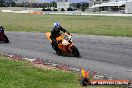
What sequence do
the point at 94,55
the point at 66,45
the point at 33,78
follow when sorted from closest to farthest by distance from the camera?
the point at 33,78
the point at 94,55
the point at 66,45

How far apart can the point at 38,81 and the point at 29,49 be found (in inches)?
393

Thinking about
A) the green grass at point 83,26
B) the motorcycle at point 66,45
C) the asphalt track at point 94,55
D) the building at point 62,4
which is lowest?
the building at point 62,4

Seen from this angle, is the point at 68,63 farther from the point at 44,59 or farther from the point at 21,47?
the point at 21,47

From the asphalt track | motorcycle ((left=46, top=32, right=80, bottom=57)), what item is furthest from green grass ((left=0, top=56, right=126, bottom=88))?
motorcycle ((left=46, top=32, right=80, bottom=57))

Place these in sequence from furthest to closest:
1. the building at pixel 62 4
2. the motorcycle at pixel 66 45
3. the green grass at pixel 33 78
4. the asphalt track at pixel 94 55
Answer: the building at pixel 62 4 → the motorcycle at pixel 66 45 → the asphalt track at pixel 94 55 → the green grass at pixel 33 78

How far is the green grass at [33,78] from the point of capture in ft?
35.0

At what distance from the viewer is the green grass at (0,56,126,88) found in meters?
10.7

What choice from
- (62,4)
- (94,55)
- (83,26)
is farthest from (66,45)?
(62,4)

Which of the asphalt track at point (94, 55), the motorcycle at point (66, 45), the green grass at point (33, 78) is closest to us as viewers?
the green grass at point (33, 78)

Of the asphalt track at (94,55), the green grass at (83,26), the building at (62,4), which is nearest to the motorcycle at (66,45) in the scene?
the asphalt track at (94,55)

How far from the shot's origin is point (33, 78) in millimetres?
11711

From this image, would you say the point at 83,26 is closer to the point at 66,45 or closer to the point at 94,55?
the point at 66,45

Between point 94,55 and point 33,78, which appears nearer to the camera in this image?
point 33,78

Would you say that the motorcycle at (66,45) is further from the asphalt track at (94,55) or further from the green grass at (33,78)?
the green grass at (33,78)
